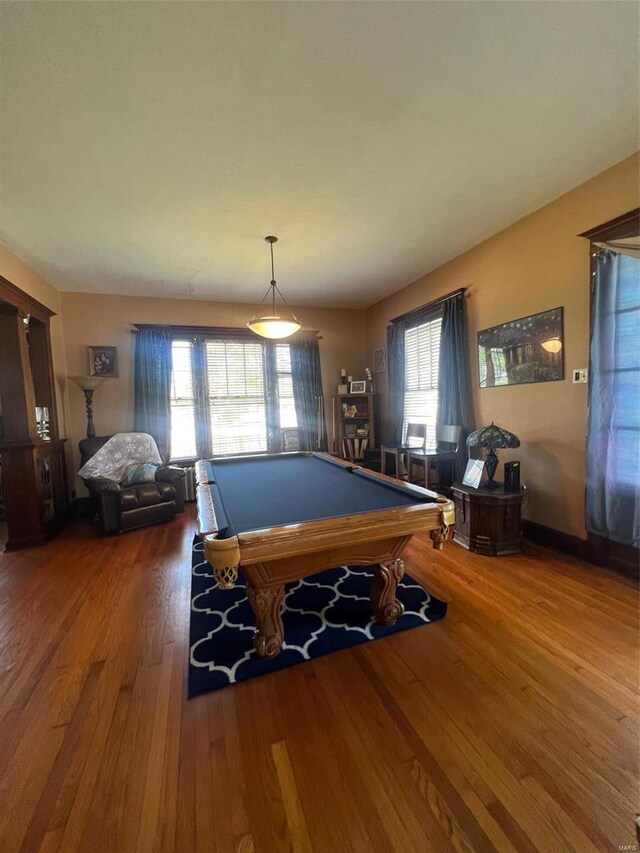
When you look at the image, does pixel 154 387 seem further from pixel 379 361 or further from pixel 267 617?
pixel 267 617

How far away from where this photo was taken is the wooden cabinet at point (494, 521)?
281 centimetres

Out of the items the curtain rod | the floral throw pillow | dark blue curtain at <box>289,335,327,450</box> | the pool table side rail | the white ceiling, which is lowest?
the floral throw pillow

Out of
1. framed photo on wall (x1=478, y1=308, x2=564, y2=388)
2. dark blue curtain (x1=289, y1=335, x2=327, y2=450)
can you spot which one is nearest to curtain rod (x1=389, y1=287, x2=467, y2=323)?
framed photo on wall (x1=478, y1=308, x2=564, y2=388)

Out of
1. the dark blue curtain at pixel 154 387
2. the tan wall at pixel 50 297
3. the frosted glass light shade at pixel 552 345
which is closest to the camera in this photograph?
the frosted glass light shade at pixel 552 345

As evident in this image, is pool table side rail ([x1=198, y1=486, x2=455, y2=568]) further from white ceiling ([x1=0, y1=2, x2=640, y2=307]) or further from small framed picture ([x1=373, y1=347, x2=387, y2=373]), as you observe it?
small framed picture ([x1=373, y1=347, x2=387, y2=373])

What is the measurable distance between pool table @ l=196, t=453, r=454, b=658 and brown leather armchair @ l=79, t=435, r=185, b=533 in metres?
1.83

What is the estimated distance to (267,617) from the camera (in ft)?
5.69

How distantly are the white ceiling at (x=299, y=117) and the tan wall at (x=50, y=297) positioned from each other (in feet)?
0.99

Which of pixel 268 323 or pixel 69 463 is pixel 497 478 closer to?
pixel 268 323

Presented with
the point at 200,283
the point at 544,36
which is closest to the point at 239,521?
the point at 544,36

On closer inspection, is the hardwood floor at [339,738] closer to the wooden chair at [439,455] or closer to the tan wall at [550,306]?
the tan wall at [550,306]

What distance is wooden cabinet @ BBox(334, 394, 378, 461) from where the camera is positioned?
523 cm

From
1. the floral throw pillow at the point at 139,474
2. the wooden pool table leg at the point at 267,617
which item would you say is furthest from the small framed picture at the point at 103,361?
the wooden pool table leg at the point at 267,617

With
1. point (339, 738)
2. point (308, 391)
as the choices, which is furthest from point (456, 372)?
point (339, 738)
